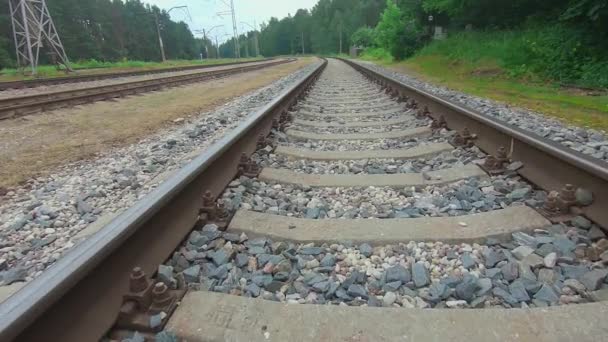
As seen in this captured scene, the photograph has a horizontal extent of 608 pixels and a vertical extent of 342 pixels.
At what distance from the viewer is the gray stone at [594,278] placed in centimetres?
163

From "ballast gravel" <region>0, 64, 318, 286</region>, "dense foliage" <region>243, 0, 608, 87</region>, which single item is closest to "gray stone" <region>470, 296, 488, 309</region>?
"ballast gravel" <region>0, 64, 318, 286</region>

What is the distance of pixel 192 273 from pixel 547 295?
1.57 m

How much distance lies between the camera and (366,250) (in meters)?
2.03

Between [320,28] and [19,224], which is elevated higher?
[320,28]

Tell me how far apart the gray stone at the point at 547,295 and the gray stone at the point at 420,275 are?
1.46 feet

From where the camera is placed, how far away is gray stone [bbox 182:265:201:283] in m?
1.81

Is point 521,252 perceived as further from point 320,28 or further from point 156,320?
point 320,28

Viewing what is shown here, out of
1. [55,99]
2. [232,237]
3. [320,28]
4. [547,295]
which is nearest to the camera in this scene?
[547,295]

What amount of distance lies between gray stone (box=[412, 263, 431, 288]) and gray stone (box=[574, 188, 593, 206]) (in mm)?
1062

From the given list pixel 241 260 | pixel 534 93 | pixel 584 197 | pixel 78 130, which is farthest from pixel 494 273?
pixel 534 93

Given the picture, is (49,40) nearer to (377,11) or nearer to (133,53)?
(133,53)

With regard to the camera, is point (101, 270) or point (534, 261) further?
point (534, 261)

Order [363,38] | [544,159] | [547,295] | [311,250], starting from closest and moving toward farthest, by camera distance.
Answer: [547,295]
[311,250]
[544,159]
[363,38]

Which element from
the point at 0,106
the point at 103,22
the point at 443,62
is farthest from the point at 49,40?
the point at 103,22
